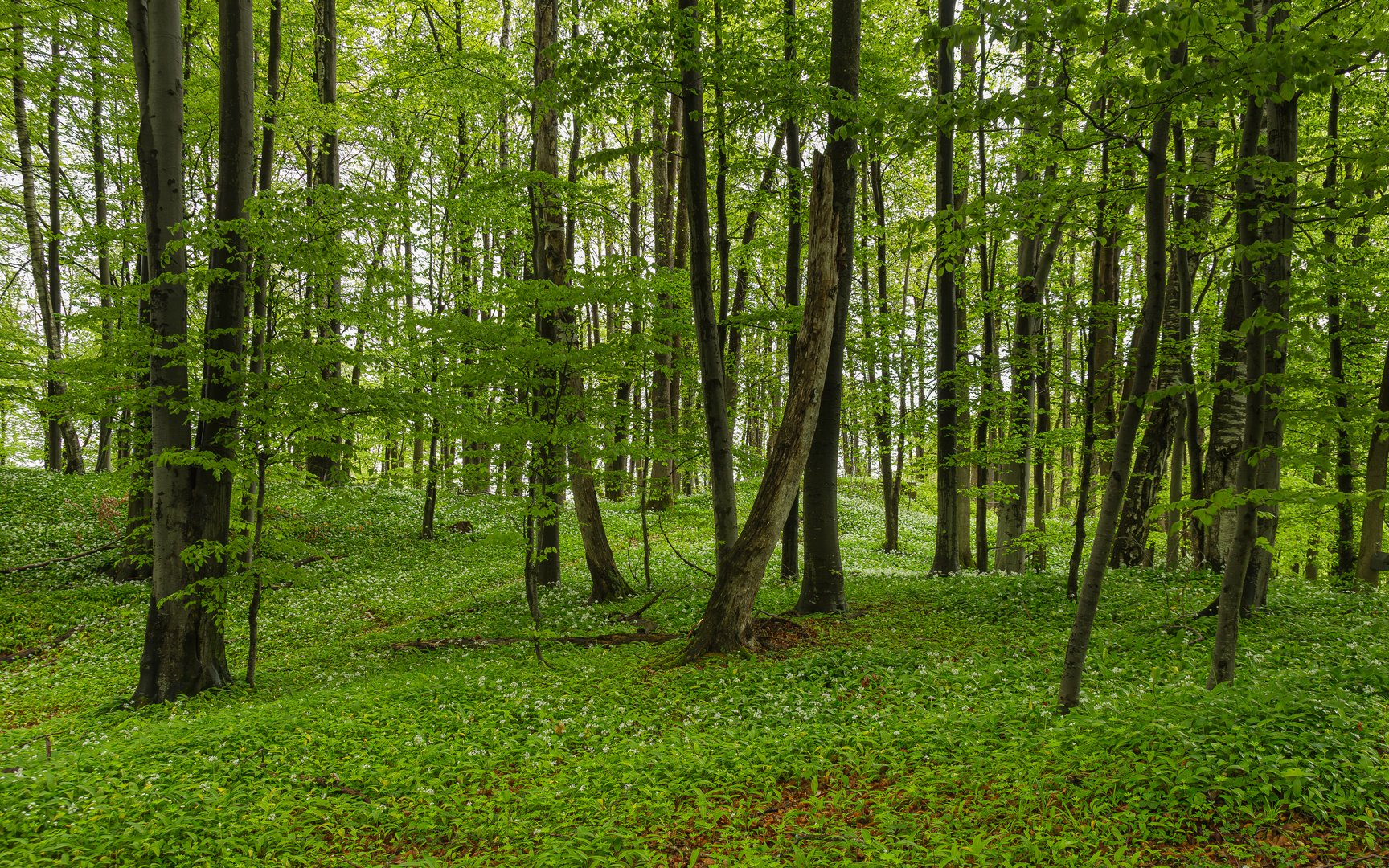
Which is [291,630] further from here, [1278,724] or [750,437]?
[750,437]

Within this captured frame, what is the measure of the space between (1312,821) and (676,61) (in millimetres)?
8758

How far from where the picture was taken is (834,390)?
33.0 ft

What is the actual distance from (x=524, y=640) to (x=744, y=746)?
5356mm

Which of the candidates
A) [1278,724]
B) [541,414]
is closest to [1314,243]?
[1278,724]

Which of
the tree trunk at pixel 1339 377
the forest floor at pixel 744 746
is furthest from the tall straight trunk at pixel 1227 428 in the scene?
the forest floor at pixel 744 746

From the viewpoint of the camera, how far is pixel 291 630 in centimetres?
1216

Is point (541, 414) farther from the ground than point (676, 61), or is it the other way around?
point (676, 61)

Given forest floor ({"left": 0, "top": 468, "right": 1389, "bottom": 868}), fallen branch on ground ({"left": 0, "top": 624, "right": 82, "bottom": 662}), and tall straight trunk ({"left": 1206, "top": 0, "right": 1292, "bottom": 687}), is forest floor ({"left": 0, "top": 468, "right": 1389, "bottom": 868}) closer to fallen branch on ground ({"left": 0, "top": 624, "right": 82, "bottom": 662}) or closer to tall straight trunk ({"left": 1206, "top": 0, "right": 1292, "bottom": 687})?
fallen branch on ground ({"left": 0, "top": 624, "right": 82, "bottom": 662})

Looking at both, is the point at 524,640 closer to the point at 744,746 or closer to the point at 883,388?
the point at 744,746

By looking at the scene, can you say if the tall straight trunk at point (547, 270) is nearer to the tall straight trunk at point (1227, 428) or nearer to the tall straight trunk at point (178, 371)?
the tall straight trunk at point (178, 371)

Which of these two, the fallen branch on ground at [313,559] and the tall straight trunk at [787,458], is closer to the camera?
the tall straight trunk at [787,458]

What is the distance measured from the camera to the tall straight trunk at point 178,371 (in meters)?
7.62

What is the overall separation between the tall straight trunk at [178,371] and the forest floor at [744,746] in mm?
682

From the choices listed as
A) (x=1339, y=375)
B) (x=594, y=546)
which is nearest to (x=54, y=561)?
(x=594, y=546)
